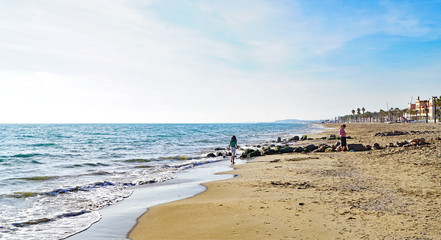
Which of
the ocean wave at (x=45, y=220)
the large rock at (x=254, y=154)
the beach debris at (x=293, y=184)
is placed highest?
the beach debris at (x=293, y=184)

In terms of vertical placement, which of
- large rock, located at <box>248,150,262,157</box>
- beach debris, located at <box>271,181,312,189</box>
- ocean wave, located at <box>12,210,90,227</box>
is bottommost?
large rock, located at <box>248,150,262,157</box>

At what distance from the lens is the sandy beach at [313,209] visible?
5414 mm

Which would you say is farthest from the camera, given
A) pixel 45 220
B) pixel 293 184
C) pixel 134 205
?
pixel 293 184

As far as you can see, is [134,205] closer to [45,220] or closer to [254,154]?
[45,220]

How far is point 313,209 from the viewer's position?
22.2 feet

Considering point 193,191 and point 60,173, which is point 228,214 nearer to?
point 193,191

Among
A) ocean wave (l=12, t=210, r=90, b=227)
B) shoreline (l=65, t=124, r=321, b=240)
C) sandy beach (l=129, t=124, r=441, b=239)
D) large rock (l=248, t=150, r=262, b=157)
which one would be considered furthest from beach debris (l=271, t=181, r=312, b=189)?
large rock (l=248, t=150, r=262, b=157)

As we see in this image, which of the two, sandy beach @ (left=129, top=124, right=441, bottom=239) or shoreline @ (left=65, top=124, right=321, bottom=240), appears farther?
shoreline @ (left=65, top=124, right=321, bottom=240)

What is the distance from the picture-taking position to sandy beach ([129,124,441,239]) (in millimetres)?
5414

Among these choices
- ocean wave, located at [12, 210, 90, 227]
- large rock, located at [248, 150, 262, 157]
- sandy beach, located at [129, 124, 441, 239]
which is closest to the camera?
sandy beach, located at [129, 124, 441, 239]

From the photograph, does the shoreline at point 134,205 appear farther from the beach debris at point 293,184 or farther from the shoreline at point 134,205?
the beach debris at point 293,184

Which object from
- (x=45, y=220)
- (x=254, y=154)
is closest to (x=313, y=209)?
(x=45, y=220)

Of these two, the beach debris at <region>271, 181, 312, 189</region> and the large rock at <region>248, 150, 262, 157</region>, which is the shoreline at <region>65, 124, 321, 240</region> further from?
the large rock at <region>248, 150, 262, 157</region>

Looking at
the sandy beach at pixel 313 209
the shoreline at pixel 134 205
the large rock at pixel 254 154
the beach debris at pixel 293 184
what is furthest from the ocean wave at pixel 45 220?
the large rock at pixel 254 154
